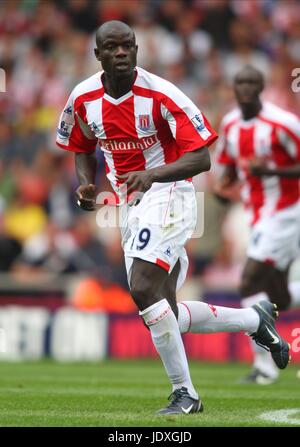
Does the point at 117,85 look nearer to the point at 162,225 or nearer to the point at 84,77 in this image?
the point at 162,225

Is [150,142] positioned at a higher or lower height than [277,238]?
higher

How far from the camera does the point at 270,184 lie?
10773 mm

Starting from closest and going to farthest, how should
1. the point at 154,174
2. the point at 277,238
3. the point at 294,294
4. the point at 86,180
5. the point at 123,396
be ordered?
the point at 154,174, the point at 86,180, the point at 123,396, the point at 277,238, the point at 294,294

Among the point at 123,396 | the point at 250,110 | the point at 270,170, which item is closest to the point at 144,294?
the point at 123,396

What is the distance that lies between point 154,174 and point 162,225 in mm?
504

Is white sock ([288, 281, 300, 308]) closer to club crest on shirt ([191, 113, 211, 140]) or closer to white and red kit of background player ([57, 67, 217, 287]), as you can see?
white and red kit of background player ([57, 67, 217, 287])

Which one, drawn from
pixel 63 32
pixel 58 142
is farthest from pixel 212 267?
pixel 58 142

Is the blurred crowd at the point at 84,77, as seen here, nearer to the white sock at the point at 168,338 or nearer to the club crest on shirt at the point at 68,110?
the club crest on shirt at the point at 68,110

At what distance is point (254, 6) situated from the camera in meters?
18.6

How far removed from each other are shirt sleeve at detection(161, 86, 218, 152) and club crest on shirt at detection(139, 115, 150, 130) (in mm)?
148

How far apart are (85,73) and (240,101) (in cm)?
806

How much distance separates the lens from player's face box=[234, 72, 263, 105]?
10438mm

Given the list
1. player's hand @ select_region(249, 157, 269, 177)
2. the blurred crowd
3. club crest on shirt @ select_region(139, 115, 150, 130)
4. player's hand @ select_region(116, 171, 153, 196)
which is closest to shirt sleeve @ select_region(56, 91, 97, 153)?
club crest on shirt @ select_region(139, 115, 150, 130)
